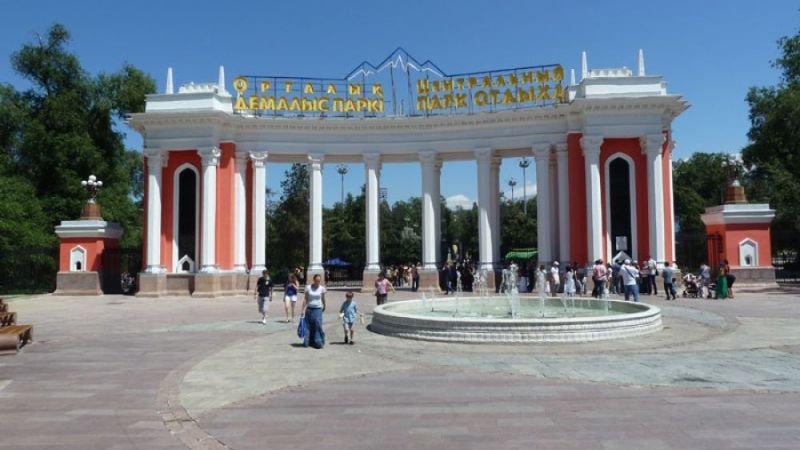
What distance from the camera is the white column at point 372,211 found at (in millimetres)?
30875

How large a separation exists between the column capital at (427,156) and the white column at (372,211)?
2.30 m

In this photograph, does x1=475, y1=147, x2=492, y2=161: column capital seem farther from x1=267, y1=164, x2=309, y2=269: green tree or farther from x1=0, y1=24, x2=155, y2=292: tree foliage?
x1=0, y1=24, x2=155, y2=292: tree foliage

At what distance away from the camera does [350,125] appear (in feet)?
103

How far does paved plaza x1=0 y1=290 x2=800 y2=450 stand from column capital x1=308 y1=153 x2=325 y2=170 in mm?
17446

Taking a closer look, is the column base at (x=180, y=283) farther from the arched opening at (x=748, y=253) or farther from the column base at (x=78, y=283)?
the arched opening at (x=748, y=253)

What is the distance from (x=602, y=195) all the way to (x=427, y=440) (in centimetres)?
2484

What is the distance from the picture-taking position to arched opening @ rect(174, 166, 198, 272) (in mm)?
30391

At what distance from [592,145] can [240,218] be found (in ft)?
58.5

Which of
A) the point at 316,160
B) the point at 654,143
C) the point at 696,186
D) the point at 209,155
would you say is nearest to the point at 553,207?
the point at 654,143

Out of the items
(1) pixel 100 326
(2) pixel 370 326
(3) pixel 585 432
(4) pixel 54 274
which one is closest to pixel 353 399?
(3) pixel 585 432

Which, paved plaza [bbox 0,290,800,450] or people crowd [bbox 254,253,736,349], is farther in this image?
people crowd [bbox 254,253,736,349]

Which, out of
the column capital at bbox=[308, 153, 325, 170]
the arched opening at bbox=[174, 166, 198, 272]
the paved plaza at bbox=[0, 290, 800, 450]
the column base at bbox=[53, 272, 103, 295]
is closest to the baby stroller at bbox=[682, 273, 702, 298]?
the paved plaza at bbox=[0, 290, 800, 450]

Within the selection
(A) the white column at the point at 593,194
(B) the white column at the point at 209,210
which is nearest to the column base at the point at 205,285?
(B) the white column at the point at 209,210

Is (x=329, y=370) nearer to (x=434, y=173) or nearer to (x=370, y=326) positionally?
(x=370, y=326)
